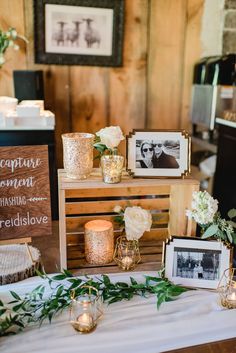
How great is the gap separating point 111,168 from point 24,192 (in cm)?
31

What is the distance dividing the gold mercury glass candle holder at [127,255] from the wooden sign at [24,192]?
0.27 m

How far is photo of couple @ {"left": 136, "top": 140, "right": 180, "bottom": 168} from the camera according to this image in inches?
51.6

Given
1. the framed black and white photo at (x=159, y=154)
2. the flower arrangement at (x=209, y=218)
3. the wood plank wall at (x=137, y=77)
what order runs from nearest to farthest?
the flower arrangement at (x=209, y=218)
the framed black and white photo at (x=159, y=154)
the wood plank wall at (x=137, y=77)

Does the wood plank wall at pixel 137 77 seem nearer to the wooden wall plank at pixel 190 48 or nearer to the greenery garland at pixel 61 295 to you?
the wooden wall plank at pixel 190 48

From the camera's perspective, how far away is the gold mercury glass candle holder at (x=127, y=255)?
132 cm

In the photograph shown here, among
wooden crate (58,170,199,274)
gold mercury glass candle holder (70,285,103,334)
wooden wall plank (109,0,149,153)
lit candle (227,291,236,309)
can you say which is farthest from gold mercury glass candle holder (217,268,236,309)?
wooden wall plank (109,0,149,153)

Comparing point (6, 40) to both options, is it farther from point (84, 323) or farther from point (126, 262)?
point (84, 323)

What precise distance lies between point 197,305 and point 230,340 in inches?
6.3

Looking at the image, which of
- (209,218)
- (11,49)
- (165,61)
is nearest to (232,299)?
(209,218)

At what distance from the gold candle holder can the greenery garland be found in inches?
4.2

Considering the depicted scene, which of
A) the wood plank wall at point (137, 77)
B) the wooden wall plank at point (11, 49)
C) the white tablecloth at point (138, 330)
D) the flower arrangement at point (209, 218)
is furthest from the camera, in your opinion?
the wood plank wall at point (137, 77)

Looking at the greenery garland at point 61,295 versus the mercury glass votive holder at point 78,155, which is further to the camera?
the mercury glass votive holder at point 78,155

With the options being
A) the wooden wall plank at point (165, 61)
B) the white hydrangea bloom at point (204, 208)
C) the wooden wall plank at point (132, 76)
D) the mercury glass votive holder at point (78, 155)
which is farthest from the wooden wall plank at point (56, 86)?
the white hydrangea bloom at point (204, 208)

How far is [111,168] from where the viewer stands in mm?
1249
